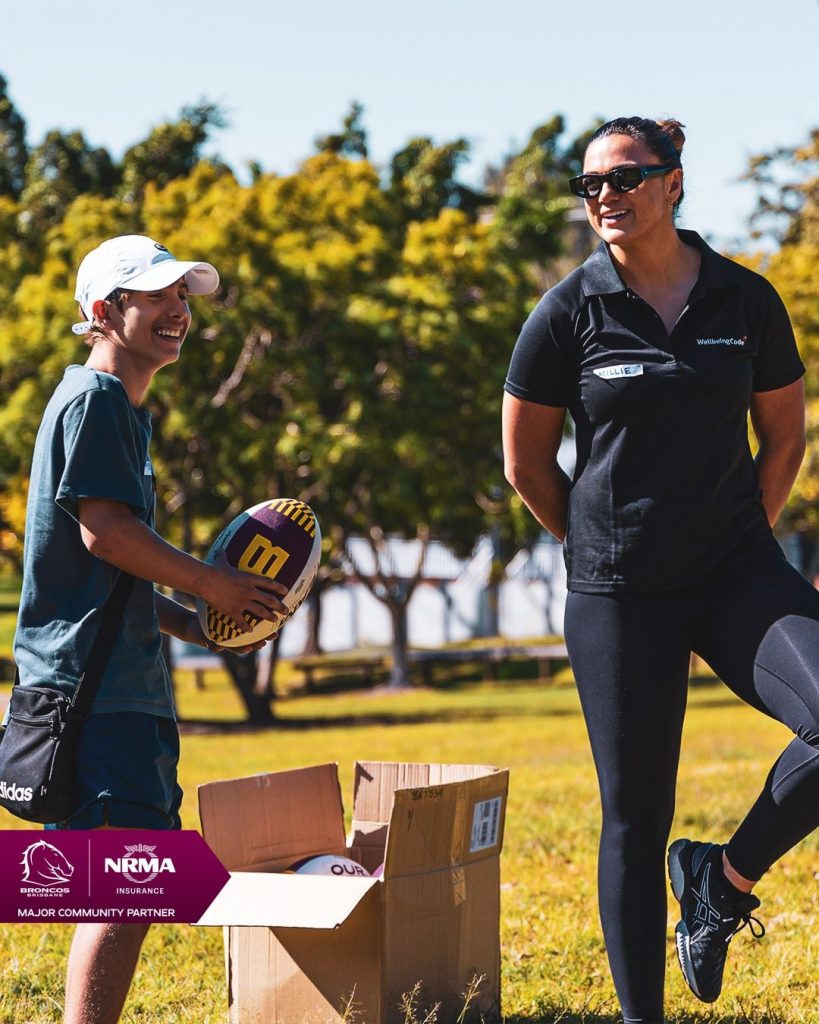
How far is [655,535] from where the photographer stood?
3787mm

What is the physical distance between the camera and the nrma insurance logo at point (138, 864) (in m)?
3.31

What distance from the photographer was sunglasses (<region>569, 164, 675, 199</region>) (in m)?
3.88

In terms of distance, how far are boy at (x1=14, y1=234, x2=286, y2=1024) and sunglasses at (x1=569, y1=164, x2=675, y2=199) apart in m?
1.10

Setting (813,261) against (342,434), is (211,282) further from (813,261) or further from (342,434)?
(813,261)

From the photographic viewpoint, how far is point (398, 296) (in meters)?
24.5

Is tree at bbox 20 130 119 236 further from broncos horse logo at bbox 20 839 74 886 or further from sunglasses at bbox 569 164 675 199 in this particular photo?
broncos horse logo at bbox 20 839 74 886

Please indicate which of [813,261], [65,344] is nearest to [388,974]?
[65,344]

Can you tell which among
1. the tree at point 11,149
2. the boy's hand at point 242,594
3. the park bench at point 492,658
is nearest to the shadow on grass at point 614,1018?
the boy's hand at point 242,594

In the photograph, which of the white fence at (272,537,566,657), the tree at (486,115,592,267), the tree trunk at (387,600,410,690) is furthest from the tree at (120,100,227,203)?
the white fence at (272,537,566,657)

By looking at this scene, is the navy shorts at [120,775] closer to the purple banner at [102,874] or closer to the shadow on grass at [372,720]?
the purple banner at [102,874]

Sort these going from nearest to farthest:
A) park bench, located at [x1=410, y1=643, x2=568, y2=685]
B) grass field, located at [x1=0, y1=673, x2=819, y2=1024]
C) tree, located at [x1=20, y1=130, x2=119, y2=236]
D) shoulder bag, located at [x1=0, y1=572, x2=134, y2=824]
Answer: shoulder bag, located at [x1=0, y1=572, x2=134, y2=824]
grass field, located at [x1=0, y1=673, x2=819, y2=1024]
tree, located at [x1=20, y1=130, x2=119, y2=236]
park bench, located at [x1=410, y1=643, x2=568, y2=685]

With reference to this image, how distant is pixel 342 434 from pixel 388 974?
19811 mm

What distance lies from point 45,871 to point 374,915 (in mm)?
1091

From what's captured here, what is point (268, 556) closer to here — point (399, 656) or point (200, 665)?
point (399, 656)
